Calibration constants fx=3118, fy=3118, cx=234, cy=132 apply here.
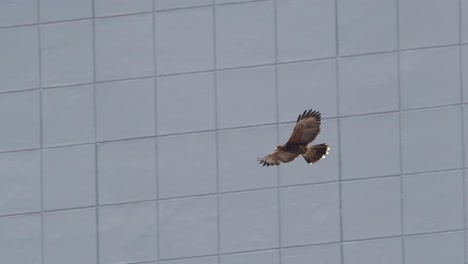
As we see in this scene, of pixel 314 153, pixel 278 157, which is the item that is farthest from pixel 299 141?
pixel 314 153

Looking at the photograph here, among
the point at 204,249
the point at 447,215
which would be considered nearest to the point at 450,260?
the point at 447,215

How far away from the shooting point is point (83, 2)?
2916cm

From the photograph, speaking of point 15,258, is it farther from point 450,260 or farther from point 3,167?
point 450,260

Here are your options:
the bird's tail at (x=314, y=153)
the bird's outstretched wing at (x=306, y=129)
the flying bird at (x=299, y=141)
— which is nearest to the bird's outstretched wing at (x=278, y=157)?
the flying bird at (x=299, y=141)

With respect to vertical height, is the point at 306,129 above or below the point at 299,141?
above

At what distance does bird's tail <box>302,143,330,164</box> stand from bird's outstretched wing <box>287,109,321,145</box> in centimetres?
25

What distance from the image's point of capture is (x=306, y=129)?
27.5 metres

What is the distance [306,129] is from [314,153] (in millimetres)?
551

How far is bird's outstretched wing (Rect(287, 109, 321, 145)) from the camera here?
27406 mm

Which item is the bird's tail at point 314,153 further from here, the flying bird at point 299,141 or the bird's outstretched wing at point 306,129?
the bird's outstretched wing at point 306,129

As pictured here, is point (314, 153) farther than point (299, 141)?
Yes

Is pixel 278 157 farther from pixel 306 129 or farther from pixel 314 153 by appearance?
pixel 314 153

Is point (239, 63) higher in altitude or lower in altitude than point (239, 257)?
higher

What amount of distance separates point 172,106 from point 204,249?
4.49 ft
